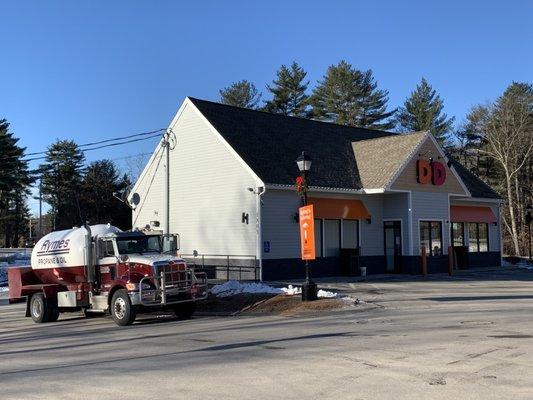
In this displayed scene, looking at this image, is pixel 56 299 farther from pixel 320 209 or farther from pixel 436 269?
pixel 436 269

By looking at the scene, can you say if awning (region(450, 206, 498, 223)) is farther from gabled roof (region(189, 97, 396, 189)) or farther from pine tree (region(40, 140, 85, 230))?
pine tree (region(40, 140, 85, 230))

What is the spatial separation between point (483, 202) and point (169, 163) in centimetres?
1915

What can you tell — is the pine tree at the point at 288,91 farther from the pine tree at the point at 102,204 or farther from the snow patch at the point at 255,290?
the snow patch at the point at 255,290

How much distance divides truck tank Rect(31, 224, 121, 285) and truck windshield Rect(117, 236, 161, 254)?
899 mm

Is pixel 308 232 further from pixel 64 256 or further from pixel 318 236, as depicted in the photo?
pixel 318 236

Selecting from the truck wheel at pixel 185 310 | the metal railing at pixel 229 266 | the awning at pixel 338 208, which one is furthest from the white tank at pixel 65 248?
the awning at pixel 338 208

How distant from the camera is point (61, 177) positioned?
270ft

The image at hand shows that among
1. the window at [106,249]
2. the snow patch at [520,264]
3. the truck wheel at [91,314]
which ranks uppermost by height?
the window at [106,249]

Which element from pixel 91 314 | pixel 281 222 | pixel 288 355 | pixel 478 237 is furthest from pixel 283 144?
pixel 288 355

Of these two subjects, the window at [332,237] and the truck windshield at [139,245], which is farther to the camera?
the window at [332,237]

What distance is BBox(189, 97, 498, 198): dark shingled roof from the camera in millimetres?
28953

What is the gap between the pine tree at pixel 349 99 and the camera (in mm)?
68688

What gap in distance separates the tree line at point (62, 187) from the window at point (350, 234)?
29.0 meters

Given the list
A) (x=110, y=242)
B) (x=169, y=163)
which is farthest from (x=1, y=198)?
(x=110, y=242)
